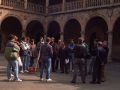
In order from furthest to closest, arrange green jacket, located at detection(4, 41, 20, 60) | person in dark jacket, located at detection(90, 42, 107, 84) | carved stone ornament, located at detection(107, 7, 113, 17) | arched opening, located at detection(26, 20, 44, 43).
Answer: arched opening, located at detection(26, 20, 44, 43) → carved stone ornament, located at detection(107, 7, 113, 17) → person in dark jacket, located at detection(90, 42, 107, 84) → green jacket, located at detection(4, 41, 20, 60)

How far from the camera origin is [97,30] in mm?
19375

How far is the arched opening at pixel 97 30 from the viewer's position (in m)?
18.9

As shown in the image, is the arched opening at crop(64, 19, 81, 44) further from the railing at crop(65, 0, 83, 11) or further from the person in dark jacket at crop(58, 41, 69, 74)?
the person in dark jacket at crop(58, 41, 69, 74)

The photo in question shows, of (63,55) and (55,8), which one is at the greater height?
(55,8)

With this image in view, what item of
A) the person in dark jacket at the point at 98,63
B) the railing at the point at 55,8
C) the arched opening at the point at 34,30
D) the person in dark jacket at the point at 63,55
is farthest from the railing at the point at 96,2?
the person in dark jacket at the point at 98,63

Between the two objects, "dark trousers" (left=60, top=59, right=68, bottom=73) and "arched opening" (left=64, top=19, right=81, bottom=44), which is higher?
"arched opening" (left=64, top=19, right=81, bottom=44)

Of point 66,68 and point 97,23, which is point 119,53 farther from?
point 66,68

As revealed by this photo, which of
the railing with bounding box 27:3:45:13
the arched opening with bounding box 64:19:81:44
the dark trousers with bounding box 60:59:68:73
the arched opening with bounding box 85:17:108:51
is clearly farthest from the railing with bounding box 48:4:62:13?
the dark trousers with bounding box 60:59:68:73

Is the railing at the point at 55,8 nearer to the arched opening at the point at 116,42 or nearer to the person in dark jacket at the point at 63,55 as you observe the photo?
the arched opening at the point at 116,42

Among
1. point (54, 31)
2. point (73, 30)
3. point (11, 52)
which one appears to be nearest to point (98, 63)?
point (11, 52)

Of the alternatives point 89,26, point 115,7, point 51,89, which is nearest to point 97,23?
point 89,26

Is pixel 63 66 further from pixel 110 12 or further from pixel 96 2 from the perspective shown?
pixel 96 2

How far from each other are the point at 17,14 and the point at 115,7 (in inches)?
359

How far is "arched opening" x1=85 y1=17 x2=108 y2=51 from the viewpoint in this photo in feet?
62.1
